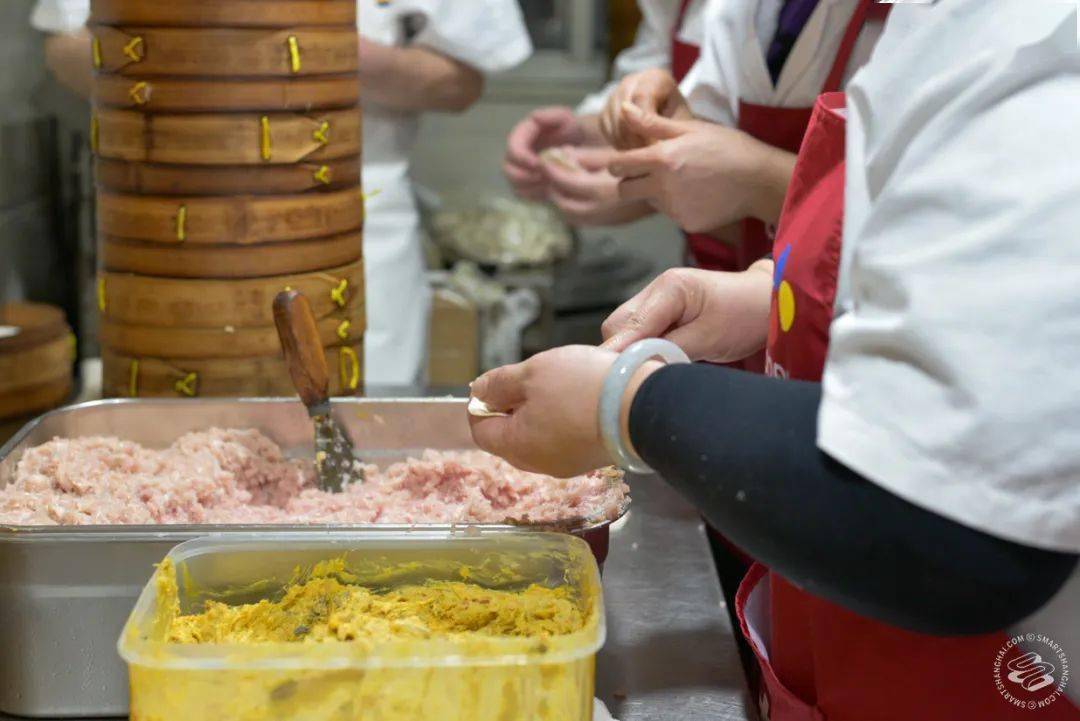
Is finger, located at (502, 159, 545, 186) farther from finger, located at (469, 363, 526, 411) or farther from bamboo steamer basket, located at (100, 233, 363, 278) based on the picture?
finger, located at (469, 363, 526, 411)

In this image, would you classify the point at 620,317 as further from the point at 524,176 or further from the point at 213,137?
the point at 524,176

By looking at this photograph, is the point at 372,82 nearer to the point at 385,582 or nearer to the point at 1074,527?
the point at 385,582

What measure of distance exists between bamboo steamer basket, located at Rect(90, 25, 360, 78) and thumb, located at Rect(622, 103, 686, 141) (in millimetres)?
394

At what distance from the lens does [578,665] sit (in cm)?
77

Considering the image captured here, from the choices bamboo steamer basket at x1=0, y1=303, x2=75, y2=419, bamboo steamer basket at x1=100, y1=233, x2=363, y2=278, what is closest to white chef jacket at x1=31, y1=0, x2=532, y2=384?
bamboo steamer basket at x1=0, y1=303, x2=75, y2=419

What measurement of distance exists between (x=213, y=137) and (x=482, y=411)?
0.62m

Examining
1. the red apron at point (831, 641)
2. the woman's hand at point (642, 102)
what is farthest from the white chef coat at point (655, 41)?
the red apron at point (831, 641)

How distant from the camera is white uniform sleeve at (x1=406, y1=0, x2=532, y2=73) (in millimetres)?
2332

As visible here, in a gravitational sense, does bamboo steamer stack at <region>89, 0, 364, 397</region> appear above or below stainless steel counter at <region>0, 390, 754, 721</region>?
above

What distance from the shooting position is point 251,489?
1250mm

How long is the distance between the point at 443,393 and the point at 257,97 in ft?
1.72

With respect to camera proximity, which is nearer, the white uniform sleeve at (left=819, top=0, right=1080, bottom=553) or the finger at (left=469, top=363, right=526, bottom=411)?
the white uniform sleeve at (left=819, top=0, right=1080, bottom=553)

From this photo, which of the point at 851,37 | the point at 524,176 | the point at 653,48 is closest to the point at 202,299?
the point at 851,37

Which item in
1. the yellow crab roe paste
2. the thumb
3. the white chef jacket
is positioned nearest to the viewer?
the yellow crab roe paste
